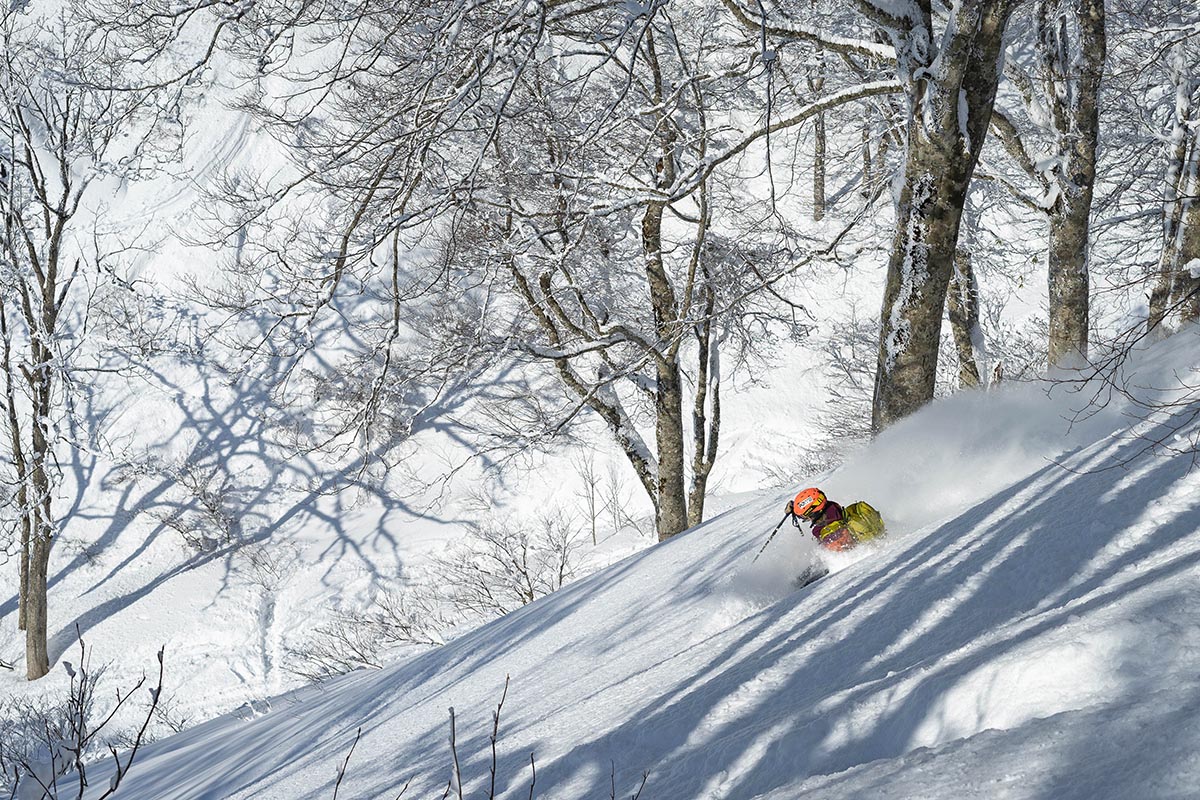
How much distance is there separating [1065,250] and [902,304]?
3.02m

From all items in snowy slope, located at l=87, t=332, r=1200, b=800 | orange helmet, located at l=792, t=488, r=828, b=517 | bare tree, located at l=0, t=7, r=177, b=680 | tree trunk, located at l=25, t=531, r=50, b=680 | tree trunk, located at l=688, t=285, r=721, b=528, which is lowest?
snowy slope, located at l=87, t=332, r=1200, b=800

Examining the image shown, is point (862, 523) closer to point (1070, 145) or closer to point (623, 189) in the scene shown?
point (623, 189)

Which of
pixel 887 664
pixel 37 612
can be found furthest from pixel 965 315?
pixel 37 612

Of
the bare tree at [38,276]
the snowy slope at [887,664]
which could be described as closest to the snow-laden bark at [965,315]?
the snowy slope at [887,664]

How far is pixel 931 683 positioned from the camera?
184 centimetres

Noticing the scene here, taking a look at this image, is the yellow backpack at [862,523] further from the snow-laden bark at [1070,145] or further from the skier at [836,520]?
the snow-laden bark at [1070,145]

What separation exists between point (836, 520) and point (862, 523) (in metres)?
0.12

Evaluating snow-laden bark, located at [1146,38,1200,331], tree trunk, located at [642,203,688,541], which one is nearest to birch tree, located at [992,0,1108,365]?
snow-laden bark, located at [1146,38,1200,331]

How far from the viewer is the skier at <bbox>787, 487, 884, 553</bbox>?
4.04m

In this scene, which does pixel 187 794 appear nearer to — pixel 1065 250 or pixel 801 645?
pixel 801 645

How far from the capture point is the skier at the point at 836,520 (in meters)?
4.04

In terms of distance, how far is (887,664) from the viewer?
2.28 meters

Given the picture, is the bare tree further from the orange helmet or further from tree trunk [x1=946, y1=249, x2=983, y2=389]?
tree trunk [x1=946, y1=249, x2=983, y2=389]

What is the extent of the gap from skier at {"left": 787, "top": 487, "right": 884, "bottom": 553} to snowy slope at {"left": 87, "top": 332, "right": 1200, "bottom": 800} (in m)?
0.14
